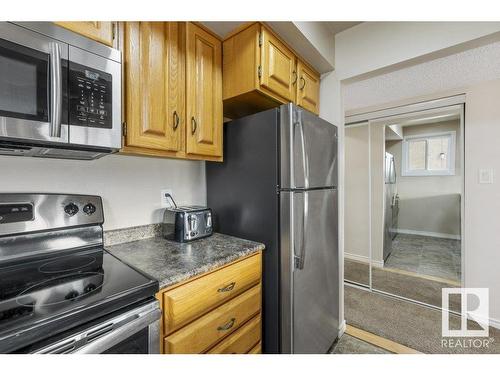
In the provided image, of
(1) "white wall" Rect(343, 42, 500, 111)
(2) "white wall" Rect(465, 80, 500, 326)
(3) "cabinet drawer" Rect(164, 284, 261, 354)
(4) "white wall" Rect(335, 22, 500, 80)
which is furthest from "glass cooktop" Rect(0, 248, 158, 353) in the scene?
(2) "white wall" Rect(465, 80, 500, 326)

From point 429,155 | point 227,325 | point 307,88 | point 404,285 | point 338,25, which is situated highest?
point 338,25

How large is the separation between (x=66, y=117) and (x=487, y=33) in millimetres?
2210

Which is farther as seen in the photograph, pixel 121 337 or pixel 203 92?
pixel 203 92

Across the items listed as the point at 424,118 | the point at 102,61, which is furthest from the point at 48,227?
the point at 424,118

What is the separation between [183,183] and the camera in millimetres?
1692

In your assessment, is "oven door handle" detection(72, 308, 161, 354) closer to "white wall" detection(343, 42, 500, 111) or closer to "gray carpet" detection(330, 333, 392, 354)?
"gray carpet" detection(330, 333, 392, 354)

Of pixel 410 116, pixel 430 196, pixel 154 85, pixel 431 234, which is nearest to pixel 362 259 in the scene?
pixel 431 234

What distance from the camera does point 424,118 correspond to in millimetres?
2375

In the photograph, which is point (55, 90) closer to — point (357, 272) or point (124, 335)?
point (124, 335)

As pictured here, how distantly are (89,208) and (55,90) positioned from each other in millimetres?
593

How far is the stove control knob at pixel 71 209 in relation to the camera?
1.12m

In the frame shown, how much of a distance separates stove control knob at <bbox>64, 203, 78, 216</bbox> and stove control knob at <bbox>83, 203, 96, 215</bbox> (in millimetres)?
37

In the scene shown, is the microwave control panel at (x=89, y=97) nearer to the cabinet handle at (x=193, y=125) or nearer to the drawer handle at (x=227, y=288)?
the cabinet handle at (x=193, y=125)

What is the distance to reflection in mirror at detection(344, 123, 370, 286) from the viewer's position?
284 centimetres
